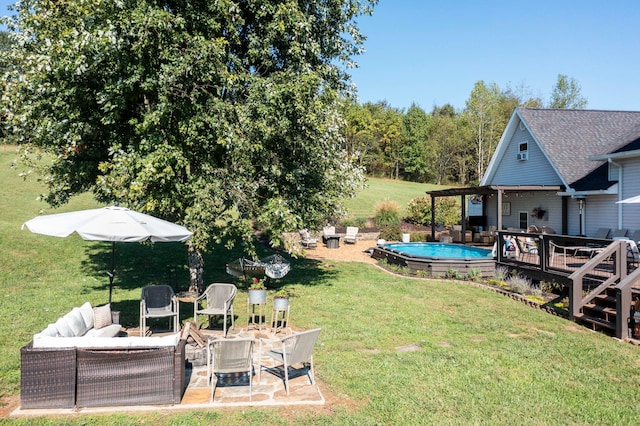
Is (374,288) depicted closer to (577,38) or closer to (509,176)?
(509,176)

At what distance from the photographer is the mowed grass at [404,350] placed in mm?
5223

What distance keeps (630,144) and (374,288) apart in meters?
11.0

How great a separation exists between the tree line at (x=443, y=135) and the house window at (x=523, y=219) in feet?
101

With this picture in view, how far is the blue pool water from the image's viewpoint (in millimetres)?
19312

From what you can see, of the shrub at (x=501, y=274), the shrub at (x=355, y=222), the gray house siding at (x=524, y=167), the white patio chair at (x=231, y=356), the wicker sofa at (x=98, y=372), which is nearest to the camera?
the wicker sofa at (x=98, y=372)

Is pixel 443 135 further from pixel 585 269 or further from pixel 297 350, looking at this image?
pixel 297 350

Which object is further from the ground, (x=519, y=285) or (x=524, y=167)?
(x=524, y=167)

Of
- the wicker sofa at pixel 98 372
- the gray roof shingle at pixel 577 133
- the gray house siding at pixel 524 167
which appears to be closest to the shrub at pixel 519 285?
the gray roof shingle at pixel 577 133

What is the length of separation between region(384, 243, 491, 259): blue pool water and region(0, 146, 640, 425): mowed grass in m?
5.73

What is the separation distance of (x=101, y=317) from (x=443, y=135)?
55383mm

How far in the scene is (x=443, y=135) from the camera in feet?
188

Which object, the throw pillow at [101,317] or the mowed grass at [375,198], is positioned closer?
the throw pillow at [101,317]

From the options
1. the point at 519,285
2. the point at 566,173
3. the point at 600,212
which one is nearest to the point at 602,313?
the point at 519,285

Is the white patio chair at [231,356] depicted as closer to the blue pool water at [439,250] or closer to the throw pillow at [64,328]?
the throw pillow at [64,328]
